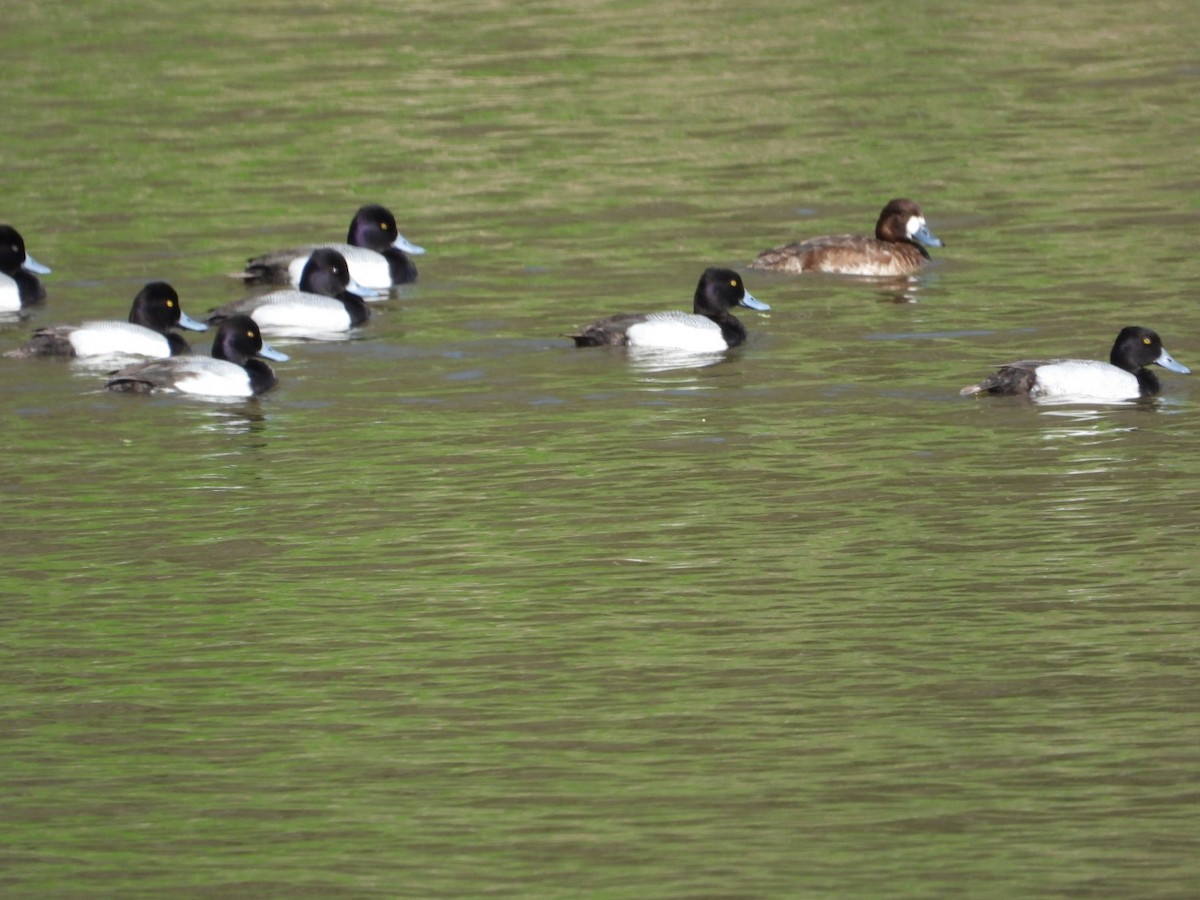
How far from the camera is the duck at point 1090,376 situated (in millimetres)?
13320

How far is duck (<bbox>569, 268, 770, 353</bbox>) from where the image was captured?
15109 mm

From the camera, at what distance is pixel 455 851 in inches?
295

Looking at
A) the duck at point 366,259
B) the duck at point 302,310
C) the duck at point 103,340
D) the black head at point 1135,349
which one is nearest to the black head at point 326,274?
the duck at point 302,310

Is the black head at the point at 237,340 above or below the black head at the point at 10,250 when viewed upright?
below

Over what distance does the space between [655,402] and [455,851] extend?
6579 mm

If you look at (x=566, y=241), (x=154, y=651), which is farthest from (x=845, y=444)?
(x=566, y=241)

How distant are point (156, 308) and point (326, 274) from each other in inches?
61.7

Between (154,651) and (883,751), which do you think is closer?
(883,751)

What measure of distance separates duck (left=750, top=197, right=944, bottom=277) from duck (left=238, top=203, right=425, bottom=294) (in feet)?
8.86

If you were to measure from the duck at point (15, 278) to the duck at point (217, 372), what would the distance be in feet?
9.75

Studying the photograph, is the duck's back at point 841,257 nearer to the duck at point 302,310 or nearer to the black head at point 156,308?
the duck at point 302,310

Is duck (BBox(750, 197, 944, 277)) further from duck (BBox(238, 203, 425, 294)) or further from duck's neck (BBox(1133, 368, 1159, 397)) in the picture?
duck's neck (BBox(1133, 368, 1159, 397))

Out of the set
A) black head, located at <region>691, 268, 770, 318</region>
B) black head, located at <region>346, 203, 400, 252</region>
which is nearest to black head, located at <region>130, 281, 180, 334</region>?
black head, located at <region>346, 203, 400, 252</region>

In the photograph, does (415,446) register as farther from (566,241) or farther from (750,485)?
(566,241)
